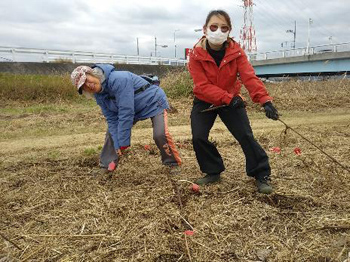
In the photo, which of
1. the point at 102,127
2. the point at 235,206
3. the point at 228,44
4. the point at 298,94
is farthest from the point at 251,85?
the point at 298,94

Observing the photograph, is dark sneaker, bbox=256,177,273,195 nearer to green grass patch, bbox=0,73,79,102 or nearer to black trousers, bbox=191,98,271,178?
black trousers, bbox=191,98,271,178

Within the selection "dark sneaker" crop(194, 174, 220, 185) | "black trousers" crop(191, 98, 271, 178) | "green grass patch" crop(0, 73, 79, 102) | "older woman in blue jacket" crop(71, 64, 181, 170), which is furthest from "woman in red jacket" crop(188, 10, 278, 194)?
"green grass patch" crop(0, 73, 79, 102)

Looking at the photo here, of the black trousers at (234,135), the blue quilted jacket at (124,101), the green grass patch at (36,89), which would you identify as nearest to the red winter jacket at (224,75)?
the black trousers at (234,135)

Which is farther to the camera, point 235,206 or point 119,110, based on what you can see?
point 119,110

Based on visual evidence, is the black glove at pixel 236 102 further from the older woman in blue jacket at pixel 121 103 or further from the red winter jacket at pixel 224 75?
the older woman in blue jacket at pixel 121 103

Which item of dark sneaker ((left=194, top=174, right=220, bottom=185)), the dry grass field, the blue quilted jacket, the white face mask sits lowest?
the dry grass field

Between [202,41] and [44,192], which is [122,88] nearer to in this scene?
[202,41]

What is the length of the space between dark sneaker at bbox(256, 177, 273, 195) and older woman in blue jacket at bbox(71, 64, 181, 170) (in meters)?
1.20

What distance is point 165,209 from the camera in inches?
129

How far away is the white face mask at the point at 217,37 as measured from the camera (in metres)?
3.45

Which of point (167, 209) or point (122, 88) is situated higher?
point (122, 88)

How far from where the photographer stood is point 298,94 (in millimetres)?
13359

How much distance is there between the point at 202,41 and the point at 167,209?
5.95 ft

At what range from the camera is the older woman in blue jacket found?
12.4ft
